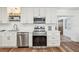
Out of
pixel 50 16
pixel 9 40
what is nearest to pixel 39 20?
pixel 50 16

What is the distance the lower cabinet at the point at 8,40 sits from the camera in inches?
190

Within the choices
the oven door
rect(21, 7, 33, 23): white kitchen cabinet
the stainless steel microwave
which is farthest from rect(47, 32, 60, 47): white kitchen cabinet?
rect(21, 7, 33, 23): white kitchen cabinet

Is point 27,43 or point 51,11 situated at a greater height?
point 51,11

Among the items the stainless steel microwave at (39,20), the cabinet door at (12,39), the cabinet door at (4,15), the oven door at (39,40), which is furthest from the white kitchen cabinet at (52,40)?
the cabinet door at (4,15)

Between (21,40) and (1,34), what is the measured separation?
819mm

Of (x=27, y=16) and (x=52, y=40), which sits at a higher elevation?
(x=27, y=16)

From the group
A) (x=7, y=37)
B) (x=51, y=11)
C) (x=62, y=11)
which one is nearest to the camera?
(x=7, y=37)

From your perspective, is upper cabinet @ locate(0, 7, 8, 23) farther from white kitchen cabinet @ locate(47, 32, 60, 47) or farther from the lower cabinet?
white kitchen cabinet @ locate(47, 32, 60, 47)

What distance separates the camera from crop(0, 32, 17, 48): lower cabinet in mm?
4832

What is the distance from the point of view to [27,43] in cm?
488

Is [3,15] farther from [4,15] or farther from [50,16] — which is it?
[50,16]

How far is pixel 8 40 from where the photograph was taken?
191 inches
